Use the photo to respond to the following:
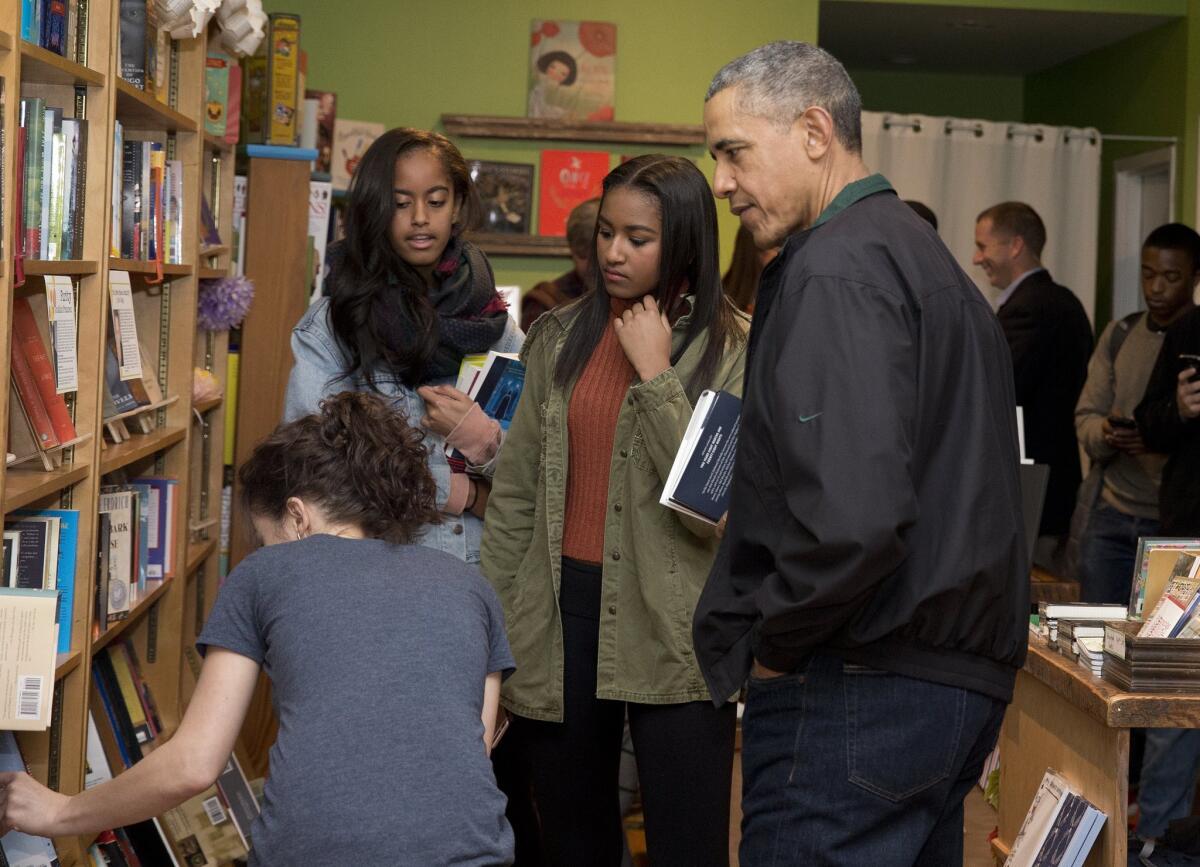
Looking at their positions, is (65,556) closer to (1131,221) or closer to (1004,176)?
(1004,176)

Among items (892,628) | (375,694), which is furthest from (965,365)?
(375,694)

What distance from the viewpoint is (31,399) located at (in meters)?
2.17

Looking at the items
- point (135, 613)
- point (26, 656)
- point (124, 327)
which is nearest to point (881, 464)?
point (26, 656)

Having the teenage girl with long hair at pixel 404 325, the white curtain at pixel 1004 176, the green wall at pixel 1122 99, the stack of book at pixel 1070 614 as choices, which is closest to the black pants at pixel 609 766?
Result: the teenage girl with long hair at pixel 404 325

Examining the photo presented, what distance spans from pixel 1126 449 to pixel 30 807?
126 inches

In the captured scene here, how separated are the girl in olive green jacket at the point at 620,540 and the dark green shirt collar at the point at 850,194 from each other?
57 cm

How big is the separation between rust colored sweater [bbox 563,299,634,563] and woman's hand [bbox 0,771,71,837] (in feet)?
2.81

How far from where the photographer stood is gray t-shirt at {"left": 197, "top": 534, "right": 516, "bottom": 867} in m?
1.57

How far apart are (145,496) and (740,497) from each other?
1742mm

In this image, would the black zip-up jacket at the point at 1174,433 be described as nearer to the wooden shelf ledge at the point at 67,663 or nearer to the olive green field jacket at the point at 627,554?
the olive green field jacket at the point at 627,554

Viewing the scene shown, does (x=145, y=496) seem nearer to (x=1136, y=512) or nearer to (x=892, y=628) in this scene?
(x=892, y=628)

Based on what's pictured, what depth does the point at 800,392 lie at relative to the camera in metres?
1.48

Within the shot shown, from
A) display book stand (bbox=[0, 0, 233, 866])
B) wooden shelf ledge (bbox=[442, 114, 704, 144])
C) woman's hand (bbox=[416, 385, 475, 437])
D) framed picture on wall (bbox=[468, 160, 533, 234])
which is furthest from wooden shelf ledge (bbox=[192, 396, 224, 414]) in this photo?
wooden shelf ledge (bbox=[442, 114, 704, 144])

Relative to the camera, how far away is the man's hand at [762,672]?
5.31ft
